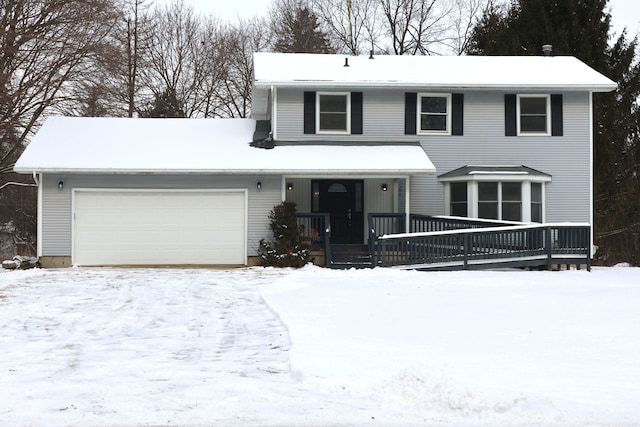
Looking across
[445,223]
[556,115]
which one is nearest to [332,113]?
[445,223]

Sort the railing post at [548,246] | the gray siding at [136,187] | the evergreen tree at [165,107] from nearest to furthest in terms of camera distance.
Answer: the railing post at [548,246] < the gray siding at [136,187] < the evergreen tree at [165,107]

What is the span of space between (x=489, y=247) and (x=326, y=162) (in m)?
4.66

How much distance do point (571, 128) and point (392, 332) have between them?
1395 centimetres

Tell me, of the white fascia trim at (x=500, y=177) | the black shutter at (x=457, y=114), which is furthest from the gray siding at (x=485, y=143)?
the white fascia trim at (x=500, y=177)

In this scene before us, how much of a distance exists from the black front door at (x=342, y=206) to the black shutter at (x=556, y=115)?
5.76m

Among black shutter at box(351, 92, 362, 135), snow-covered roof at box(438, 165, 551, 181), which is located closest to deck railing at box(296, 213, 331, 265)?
black shutter at box(351, 92, 362, 135)

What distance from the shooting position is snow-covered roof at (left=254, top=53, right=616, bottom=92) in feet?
67.3

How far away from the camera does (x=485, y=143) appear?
21.2 metres

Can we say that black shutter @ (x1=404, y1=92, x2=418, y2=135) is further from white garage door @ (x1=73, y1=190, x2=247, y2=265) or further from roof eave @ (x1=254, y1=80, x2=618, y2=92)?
white garage door @ (x1=73, y1=190, x2=247, y2=265)

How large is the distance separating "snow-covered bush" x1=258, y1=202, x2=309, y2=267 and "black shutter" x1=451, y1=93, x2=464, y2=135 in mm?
5496

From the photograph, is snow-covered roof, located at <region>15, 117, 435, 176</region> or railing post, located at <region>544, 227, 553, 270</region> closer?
railing post, located at <region>544, 227, 553, 270</region>

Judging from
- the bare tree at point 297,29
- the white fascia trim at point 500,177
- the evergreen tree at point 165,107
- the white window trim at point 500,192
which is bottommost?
the white window trim at point 500,192

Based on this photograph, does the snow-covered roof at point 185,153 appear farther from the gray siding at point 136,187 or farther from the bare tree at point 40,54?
the bare tree at point 40,54

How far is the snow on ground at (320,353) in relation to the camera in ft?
19.8
